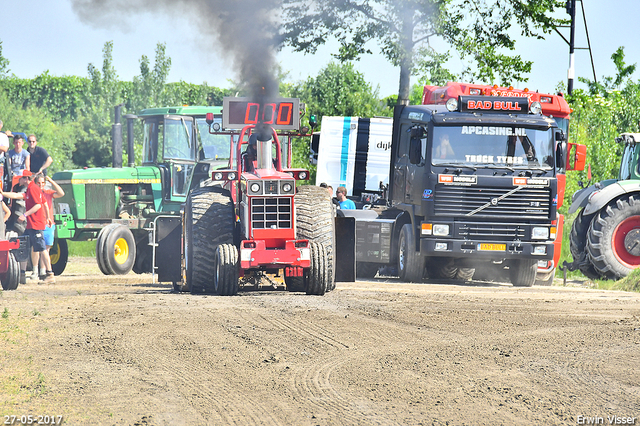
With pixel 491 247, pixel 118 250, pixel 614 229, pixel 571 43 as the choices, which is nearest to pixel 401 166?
pixel 491 247

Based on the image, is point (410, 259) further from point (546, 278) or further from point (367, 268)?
point (546, 278)

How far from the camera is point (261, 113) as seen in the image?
40.5 feet

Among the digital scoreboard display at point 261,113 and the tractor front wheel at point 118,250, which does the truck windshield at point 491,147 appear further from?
the tractor front wheel at point 118,250

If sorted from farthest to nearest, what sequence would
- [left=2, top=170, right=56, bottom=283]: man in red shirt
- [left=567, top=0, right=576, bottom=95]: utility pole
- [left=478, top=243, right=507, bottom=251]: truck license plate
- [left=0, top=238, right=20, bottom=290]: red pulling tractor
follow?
[left=567, top=0, right=576, bottom=95]: utility pole → [left=2, top=170, right=56, bottom=283]: man in red shirt → [left=478, top=243, right=507, bottom=251]: truck license plate → [left=0, top=238, right=20, bottom=290]: red pulling tractor

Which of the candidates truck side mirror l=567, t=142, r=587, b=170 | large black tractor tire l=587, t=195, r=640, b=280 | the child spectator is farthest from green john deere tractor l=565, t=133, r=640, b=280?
the child spectator

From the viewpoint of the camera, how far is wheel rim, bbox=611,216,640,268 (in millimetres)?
15703

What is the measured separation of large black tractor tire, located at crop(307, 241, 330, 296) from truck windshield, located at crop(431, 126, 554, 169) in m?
3.84

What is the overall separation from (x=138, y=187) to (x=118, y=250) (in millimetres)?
1843

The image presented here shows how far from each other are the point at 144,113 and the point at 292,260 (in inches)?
306

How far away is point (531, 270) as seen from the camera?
1592cm

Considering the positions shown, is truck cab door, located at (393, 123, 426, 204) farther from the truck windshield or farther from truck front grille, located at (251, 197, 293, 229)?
truck front grille, located at (251, 197, 293, 229)

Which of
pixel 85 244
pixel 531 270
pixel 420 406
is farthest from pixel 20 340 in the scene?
pixel 85 244

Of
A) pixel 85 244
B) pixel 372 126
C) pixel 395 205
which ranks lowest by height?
pixel 85 244

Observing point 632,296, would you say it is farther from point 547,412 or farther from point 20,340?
point 20,340
